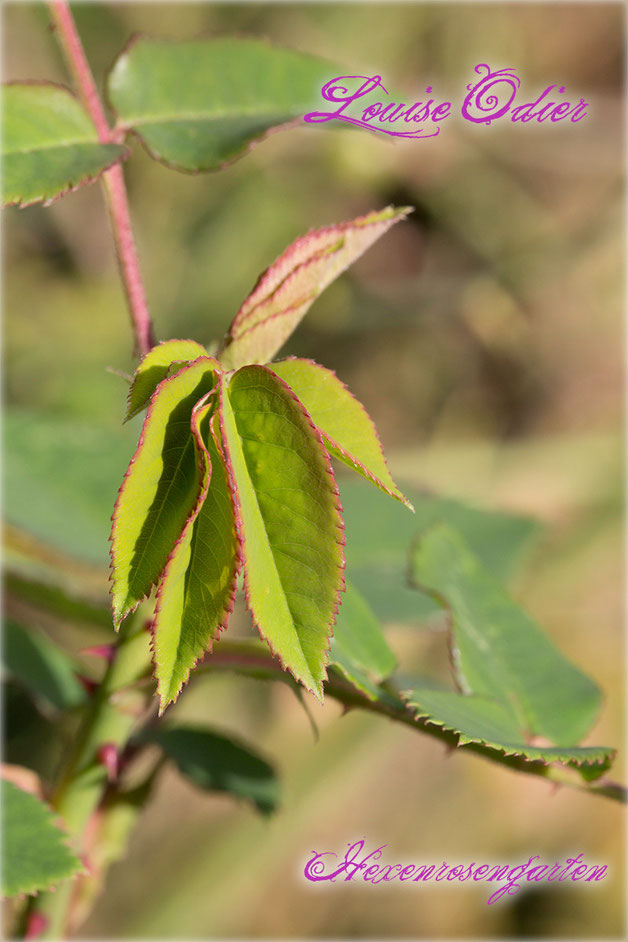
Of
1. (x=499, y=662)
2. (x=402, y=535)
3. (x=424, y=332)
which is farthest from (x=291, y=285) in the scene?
(x=424, y=332)

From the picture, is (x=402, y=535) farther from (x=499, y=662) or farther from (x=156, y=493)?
(x=156, y=493)

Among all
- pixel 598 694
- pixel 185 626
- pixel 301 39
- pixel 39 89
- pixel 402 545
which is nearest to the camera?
pixel 185 626

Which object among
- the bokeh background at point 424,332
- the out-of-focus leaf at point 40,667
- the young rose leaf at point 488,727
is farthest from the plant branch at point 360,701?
the bokeh background at point 424,332

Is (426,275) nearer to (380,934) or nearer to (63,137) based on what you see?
(380,934)

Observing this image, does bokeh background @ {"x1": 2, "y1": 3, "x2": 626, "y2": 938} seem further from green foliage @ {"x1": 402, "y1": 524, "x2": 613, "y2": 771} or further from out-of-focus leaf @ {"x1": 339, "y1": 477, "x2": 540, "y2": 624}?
green foliage @ {"x1": 402, "y1": 524, "x2": 613, "y2": 771}

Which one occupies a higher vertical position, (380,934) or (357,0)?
(357,0)

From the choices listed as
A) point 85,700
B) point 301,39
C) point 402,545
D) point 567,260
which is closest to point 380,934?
point 402,545
